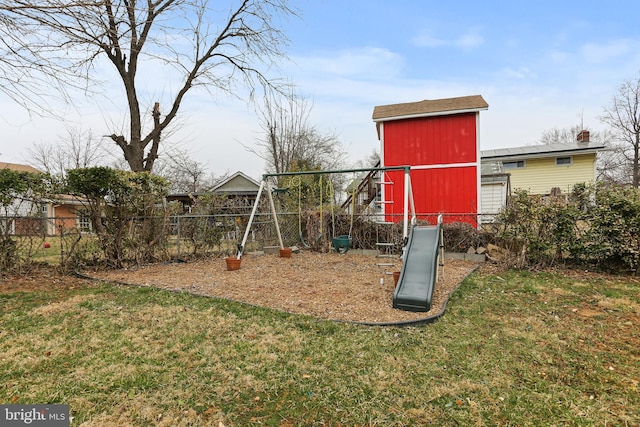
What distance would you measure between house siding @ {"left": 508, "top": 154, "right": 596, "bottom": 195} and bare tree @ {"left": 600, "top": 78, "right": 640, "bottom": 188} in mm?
8489

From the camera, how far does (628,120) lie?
22688 millimetres

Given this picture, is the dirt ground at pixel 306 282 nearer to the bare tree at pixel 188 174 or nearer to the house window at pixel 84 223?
the house window at pixel 84 223

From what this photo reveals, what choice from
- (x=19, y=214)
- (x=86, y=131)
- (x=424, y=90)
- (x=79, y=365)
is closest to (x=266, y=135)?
(x=424, y=90)

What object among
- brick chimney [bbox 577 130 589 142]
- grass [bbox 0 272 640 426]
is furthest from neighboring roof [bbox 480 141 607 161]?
grass [bbox 0 272 640 426]

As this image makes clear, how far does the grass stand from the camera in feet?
7.09

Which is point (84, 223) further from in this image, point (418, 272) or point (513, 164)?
point (513, 164)

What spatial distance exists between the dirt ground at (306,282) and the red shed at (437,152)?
9.71 ft

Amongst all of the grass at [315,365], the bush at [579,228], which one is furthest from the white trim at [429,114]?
the grass at [315,365]

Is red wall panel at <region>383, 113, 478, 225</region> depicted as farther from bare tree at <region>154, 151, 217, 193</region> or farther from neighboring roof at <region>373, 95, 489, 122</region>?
bare tree at <region>154, 151, 217, 193</region>

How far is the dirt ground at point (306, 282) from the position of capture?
4227 millimetres

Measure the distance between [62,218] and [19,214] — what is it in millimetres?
653

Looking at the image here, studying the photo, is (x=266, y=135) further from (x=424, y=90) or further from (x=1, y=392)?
(x=1, y=392)

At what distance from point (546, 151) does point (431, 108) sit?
38.1 ft

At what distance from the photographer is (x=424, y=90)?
1550 centimetres
